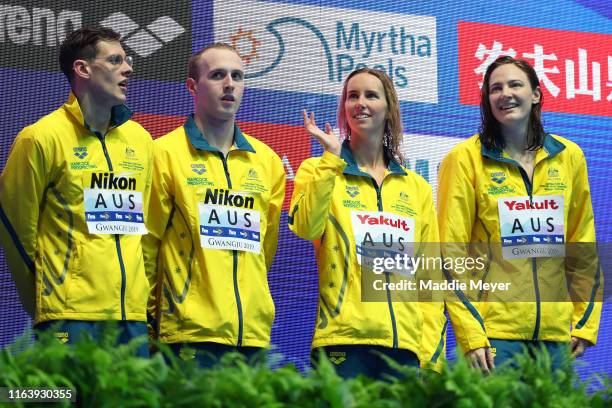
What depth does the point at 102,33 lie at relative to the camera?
14.2 ft

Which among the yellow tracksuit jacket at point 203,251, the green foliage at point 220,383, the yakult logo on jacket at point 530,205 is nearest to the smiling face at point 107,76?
the yellow tracksuit jacket at point 203,251

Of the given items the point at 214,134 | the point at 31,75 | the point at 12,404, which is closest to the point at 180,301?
the point at 214,134

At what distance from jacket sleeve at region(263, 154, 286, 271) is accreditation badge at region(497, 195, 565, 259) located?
94 centimetres

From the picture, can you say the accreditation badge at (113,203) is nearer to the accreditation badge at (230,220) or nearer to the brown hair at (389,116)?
the accreditation badge at (230,220)

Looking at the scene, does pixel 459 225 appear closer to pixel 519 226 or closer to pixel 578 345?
pixel 519 226

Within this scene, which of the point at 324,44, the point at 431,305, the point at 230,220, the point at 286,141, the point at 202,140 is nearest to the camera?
the point at 230,220

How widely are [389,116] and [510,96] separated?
548mm

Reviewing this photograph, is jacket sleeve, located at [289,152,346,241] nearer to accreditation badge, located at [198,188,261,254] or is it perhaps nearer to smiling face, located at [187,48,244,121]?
accreditation badge, located at [198,188,261,254]

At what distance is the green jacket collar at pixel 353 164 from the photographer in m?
4.53

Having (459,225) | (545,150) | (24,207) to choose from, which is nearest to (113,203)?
(24,207)

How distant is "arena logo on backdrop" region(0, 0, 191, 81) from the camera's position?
502 centimetres

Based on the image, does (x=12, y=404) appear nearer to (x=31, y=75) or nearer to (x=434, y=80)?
(x=31, y=75)

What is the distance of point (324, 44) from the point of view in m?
5.57

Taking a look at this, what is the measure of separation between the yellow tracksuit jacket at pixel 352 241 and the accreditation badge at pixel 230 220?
0.60 feet
